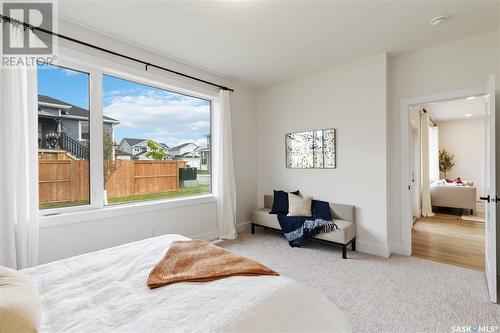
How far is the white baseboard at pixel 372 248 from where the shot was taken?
3.21 meters

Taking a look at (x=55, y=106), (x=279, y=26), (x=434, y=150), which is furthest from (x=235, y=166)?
(x=434, y=150)

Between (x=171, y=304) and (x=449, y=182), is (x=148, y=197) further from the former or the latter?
(x=449, y=182)

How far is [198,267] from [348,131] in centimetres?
300

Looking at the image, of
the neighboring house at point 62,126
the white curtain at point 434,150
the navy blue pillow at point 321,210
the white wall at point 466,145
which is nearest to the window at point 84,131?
the neighboring house at point 62,126

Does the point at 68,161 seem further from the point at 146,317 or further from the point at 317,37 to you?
the point at 317,37

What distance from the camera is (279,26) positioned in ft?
8.44

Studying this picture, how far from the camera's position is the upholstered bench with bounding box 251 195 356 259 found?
126 inches

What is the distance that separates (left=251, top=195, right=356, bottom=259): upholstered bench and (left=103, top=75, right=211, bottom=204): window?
1.05 metres

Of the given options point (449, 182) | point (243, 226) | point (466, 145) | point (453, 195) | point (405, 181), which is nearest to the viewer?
point (405, 181)

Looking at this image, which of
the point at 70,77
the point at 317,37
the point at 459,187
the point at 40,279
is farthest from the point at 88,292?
the point at 459,187

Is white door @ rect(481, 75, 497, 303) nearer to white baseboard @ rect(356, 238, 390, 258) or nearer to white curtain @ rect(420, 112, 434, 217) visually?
white baseboard @ rect(356, 238, 390, 258)

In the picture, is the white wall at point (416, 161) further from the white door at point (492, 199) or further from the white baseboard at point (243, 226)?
the white baseboard at point (243, 226)
